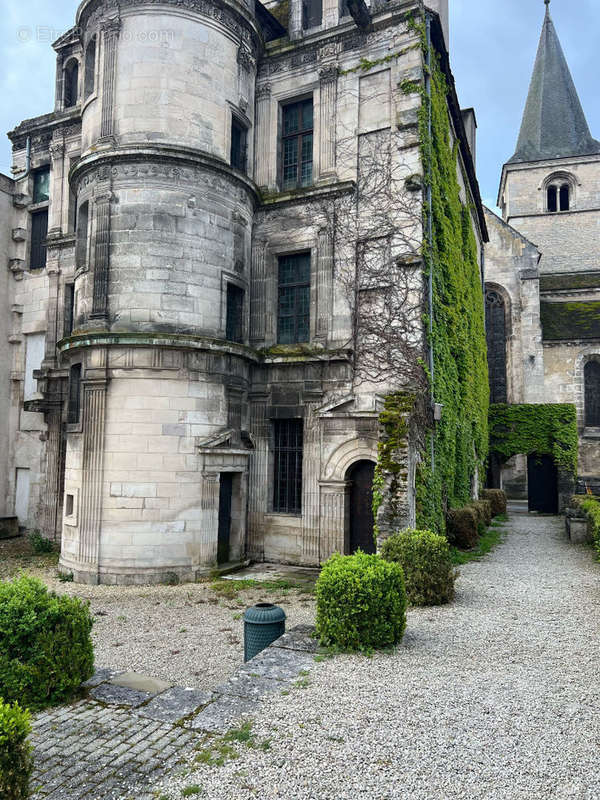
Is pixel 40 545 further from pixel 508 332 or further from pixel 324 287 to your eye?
pixel 508 332

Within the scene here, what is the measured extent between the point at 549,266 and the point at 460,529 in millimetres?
32311

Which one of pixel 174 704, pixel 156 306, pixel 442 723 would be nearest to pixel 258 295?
pixel 156 306

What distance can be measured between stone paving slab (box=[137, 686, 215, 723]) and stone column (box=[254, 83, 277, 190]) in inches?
499

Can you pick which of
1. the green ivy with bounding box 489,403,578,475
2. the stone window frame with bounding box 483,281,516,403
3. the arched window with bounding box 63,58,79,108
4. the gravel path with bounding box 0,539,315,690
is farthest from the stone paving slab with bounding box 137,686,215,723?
the stone window frame with bounding box 483,281,516,403

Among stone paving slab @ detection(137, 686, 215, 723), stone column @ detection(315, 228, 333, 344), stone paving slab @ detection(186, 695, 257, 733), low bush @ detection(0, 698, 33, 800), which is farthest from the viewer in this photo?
stone column @ detection(315, 228, 333, 344)

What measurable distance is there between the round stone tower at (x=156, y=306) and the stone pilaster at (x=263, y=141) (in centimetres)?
135

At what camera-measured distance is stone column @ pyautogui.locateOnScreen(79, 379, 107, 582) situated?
12.0m

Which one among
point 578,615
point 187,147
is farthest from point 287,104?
point 578,615

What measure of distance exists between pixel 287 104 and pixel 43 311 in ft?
31.5

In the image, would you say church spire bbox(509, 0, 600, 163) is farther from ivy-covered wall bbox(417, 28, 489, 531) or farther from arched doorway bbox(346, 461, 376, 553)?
arched doorway bbox(346, 461, 376, 553)

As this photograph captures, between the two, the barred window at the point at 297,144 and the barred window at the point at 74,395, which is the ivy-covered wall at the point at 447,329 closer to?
the barred window at the point at 297,144

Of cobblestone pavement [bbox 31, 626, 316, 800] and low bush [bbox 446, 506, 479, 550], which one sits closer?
cobblestone pavement [bbox 31, 626, 316, 800]

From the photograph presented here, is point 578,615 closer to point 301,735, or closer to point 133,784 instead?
point 301,735

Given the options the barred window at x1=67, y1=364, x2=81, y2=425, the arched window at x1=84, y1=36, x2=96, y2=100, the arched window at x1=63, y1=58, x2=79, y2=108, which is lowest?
the barred window at x1=67, y1=364, x2=81, y2=425
